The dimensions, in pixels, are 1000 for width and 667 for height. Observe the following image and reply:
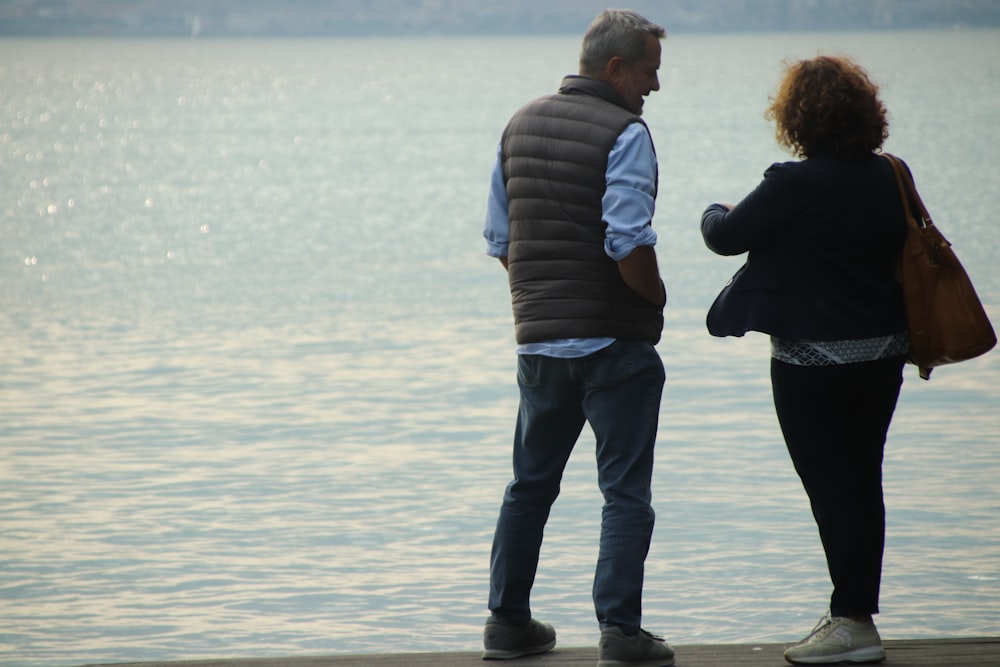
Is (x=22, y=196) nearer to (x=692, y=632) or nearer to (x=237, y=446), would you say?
(x=237, y=446)

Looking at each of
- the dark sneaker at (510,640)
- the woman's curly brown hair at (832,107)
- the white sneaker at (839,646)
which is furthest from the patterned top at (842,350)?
the dark sneaker at (510,640)

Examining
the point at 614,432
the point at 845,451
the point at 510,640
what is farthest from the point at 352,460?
the point at 845,451

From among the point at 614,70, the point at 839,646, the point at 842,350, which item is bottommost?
the point at 839,646

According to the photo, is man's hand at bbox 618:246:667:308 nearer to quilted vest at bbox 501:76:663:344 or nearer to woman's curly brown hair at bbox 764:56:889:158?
quilted vest at bbox 501:76:663:344

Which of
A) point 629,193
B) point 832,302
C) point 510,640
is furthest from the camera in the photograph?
point 510,640

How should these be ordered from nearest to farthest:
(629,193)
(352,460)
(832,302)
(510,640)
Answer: (629,193), (832,302), (510,640), (352,460)

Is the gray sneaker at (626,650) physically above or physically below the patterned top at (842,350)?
below

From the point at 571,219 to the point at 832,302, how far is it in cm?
65

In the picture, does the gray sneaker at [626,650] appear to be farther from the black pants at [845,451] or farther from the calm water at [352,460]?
the calm water at [352,460]

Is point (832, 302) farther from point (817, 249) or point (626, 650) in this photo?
point (626, 650)

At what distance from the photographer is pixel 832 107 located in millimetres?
3598

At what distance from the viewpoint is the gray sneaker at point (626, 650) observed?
146 inches

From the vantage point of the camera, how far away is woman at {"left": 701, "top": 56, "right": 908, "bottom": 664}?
11.9 feet

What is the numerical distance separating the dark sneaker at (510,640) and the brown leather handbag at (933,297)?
1.17 meters
